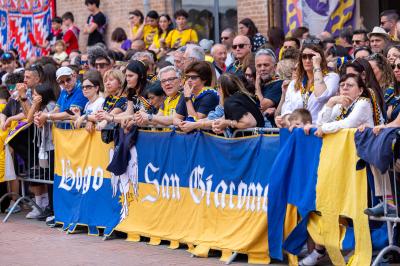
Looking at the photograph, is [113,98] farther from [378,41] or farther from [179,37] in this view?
[179,37]

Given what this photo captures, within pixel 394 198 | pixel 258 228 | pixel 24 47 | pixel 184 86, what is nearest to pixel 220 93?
pixel 184 86

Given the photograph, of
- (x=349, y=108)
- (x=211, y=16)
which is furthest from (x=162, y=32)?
(x=349, y=108)

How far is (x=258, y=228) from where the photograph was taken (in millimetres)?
10320

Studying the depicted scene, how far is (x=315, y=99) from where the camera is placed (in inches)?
420

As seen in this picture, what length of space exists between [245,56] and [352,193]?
12.8 ft

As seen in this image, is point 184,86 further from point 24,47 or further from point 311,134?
point 24,47

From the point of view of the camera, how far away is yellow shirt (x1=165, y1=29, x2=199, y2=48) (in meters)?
17.6

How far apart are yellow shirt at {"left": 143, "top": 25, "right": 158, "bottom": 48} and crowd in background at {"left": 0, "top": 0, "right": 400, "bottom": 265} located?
147 centimetres

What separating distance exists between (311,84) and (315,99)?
282 mm

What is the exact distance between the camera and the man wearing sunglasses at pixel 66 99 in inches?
541

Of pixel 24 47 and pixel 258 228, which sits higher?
pixel 24 47

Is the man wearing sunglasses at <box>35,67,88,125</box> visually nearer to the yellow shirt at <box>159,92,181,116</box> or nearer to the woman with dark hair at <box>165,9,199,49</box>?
the yellow shirt at <box>159,92,181,116</box>

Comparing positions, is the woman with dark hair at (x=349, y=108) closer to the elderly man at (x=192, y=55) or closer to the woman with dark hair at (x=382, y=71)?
the woman with dark hair at (x=382, y=71)

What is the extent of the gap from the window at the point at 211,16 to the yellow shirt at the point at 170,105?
716 centimetres
